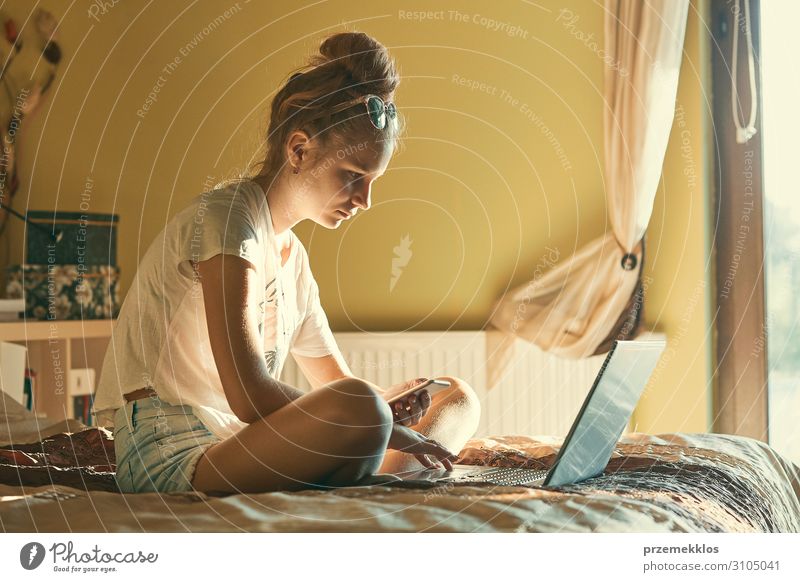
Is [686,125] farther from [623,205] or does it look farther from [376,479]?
[376,479]

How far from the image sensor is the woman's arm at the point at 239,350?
904 mm

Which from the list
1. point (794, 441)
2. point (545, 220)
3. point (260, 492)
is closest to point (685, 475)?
point (260, 492)

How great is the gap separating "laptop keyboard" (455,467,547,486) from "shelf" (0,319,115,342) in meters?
1.13

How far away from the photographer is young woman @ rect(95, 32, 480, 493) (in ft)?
2.95

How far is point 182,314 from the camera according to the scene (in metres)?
1.03

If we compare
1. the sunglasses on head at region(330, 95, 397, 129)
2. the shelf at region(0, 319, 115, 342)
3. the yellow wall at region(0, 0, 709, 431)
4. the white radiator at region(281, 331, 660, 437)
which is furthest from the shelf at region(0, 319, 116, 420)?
the sunglasses on head at region(330, 95, 397, 129)

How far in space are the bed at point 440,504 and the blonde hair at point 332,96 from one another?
0.45 metres

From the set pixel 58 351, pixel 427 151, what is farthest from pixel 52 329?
pixel 427 151

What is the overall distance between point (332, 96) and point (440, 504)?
1.78ft

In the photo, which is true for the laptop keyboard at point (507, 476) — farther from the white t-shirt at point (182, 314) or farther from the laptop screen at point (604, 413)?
the white t-shirt at point (182, 314)

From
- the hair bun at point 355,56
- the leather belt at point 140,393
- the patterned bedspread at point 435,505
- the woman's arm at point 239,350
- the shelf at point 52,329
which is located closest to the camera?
the patterned bedspread at point 435,505

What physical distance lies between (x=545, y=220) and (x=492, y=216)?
118mm

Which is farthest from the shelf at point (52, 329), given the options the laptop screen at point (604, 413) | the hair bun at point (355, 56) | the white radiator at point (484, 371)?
the laptop screen at point (604, 413)
